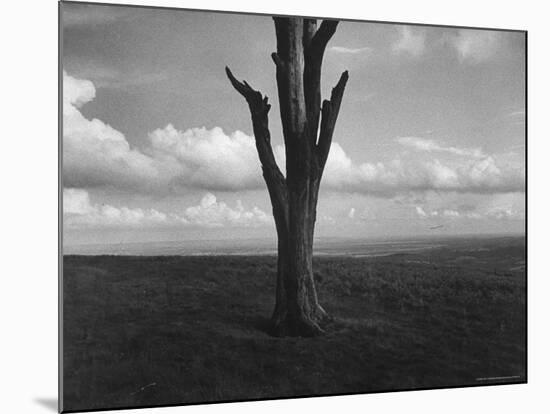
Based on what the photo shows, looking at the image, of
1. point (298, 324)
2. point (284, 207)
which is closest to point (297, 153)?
point (284, 207)

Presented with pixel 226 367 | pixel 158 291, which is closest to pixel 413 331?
pixel 226 367

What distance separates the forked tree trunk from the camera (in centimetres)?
683

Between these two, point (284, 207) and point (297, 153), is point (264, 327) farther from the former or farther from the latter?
point (297, 153)

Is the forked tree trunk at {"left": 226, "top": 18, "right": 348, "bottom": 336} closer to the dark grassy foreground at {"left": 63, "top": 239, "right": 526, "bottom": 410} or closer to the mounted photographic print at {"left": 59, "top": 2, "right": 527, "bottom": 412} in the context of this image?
the mounted photographic print at {"left": 59, "top": 2, "right": 527, "bottom": 412}

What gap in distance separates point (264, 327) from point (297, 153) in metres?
1.32

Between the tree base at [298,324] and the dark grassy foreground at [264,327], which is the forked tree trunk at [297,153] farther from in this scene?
the dark grassy foreground at [264,327]

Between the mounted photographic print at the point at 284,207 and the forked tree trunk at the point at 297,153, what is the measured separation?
11mm

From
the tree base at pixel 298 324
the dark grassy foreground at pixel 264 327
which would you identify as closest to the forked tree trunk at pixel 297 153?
the tree base at pixel 298 324

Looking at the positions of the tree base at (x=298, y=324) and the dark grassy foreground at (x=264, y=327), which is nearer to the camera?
the dark grassy foreground at (x=264, y=327)

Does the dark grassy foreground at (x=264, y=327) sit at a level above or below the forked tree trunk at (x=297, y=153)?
below

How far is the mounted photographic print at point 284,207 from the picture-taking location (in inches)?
254

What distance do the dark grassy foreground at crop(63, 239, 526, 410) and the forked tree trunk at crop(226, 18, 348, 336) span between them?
114mm

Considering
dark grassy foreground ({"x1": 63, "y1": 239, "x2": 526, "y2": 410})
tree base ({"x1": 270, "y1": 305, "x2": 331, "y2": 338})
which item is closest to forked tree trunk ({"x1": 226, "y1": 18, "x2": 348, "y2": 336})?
tree base ({"x1": 270, "y1": 305, "x2": 331, "y2": 338})

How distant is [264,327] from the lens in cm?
675
